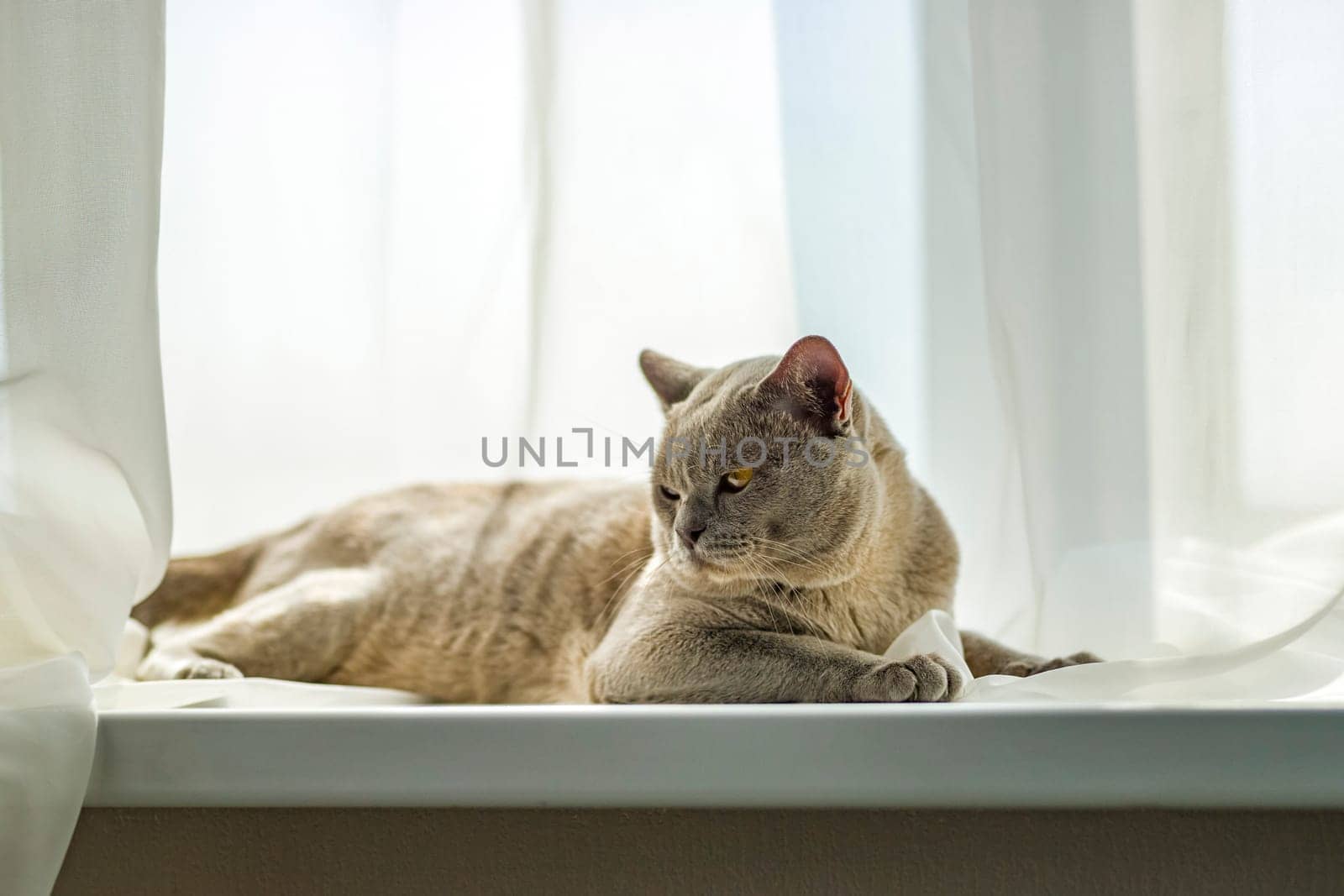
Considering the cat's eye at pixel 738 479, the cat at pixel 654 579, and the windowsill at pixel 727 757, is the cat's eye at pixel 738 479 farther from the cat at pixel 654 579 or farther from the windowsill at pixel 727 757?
the windowsill at pixel 727 757

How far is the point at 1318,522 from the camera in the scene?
0.86 m

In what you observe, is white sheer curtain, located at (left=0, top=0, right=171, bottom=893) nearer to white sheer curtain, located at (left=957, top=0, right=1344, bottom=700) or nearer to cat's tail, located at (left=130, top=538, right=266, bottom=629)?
cat's tail, located at (left=130, top=538, right=266, bottom=629)

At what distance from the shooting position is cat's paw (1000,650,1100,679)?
3.09 ft

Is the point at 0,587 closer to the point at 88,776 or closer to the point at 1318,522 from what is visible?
the point at 88,776

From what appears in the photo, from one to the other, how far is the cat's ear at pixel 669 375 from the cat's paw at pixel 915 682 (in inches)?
16.8

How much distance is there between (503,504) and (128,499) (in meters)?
0.58

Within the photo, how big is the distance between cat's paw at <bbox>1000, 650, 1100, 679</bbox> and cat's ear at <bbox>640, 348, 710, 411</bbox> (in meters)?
0.49

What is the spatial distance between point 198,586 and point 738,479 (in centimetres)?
94

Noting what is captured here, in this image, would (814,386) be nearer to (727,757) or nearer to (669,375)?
(669,375)

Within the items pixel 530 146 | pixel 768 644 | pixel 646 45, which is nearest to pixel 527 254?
pixel 530 146

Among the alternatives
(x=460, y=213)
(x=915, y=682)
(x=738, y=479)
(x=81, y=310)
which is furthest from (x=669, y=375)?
(x=81, y=310)

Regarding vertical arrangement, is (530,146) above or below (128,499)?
above

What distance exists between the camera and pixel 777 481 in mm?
1037

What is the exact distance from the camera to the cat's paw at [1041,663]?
0.94m
